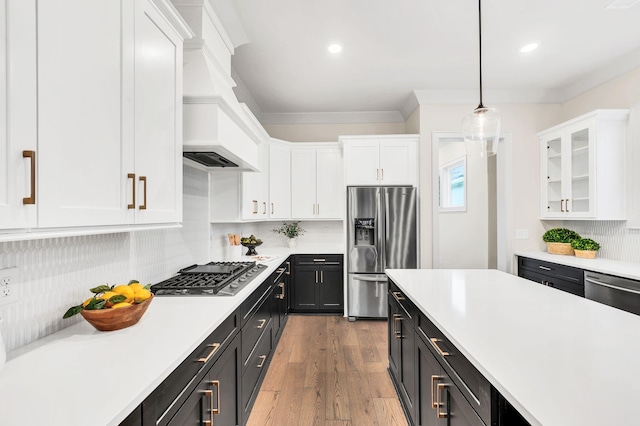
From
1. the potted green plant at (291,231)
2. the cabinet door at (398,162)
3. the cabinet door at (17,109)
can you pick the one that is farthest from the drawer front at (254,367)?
the cabinet door at (398,162)

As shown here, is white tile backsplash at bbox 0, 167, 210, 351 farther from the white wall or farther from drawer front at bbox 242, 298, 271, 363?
the white wall

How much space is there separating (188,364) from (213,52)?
1.98 meters

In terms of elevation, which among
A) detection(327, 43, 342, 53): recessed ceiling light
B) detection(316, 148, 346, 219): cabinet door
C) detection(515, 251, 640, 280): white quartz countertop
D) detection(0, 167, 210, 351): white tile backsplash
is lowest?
detection(515, 251, 640, 280): white quartz countertop

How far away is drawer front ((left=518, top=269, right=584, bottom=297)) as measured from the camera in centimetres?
295

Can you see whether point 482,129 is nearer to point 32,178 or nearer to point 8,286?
point 32,178

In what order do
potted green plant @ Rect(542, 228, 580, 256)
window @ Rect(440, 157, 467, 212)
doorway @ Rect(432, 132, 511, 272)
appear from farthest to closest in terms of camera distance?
window @ Rect(440, 157, 467, 212)
doorway @ Rect(432, 132, 511, 272)
potted green plant @ Rect(542, 228, 580, 256)

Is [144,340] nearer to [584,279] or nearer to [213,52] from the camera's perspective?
[213,52]

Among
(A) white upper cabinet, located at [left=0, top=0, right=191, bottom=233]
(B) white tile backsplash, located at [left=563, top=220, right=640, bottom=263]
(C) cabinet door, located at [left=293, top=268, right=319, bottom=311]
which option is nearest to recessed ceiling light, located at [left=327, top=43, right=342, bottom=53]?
(A) white upper cabinet, located at [left=0, top=0, right=191, bottom=233]

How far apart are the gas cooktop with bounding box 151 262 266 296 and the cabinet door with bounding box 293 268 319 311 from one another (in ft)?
5.00

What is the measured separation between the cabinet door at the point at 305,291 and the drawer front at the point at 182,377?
2557 mm

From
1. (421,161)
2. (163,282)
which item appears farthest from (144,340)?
(421,161)

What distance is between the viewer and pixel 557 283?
3232 mm

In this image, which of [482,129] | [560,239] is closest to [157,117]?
[482,129]

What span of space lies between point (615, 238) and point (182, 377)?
4.17m
